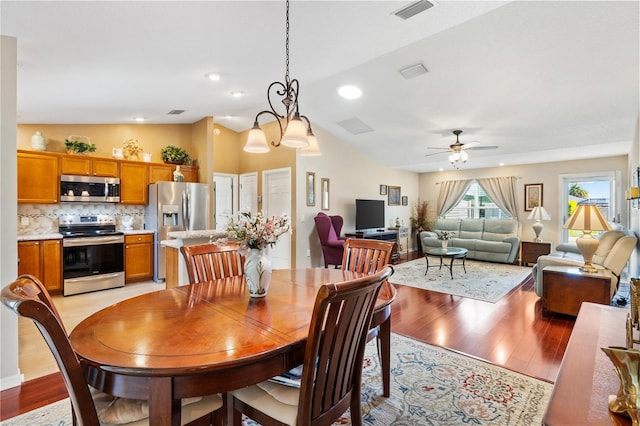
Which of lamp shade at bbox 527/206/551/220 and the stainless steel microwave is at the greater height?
the stainless steel microwave

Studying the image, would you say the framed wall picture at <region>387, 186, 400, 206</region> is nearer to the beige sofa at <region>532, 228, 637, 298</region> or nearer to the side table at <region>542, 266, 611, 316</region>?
the beige sofa at <region>532, 228, 637, 298</region>

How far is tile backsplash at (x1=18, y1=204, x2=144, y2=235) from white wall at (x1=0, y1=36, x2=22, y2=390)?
3043 millimetres

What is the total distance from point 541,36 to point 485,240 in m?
5.32

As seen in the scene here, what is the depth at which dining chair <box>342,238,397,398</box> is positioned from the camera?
2.02 m

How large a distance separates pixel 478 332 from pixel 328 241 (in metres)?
2.97

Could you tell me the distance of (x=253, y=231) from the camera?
5.53 ft

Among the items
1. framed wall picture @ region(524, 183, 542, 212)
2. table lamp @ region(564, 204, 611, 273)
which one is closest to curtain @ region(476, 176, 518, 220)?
framed wall picture @ region(524, 183, 542, 212)

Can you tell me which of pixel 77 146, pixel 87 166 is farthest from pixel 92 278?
pixel 77 146

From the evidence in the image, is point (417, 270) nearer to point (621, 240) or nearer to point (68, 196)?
point (621, 240)

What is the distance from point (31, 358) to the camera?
2.58 metres

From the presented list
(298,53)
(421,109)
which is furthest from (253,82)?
(421,109)

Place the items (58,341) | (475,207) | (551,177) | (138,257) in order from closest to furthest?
(58,341) < (138,257) < (551,177) < (475,207)

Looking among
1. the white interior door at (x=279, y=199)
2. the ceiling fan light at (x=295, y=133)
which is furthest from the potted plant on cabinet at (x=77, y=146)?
the ceiling fan light at (x=295, y=133)

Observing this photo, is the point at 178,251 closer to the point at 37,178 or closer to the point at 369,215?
the point at 37,178
